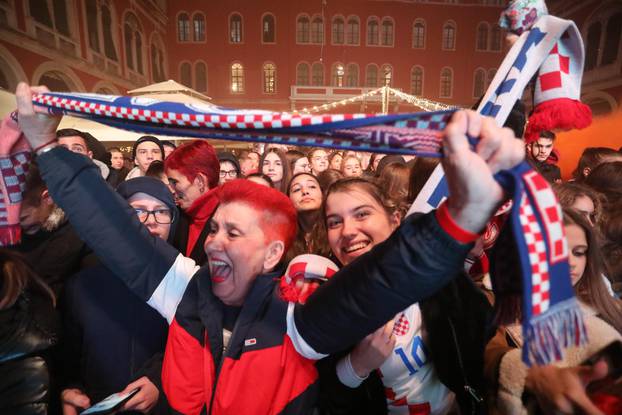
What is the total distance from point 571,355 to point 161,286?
5.54 ft

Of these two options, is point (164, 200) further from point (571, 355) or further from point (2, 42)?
point (2, 42)

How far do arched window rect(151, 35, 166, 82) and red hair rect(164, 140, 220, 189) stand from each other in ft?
74.2

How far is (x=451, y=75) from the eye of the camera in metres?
26.9

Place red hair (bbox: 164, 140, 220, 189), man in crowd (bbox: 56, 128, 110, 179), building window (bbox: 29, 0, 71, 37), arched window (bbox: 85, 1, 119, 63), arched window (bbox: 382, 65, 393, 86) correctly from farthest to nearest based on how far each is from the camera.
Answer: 1. arched window (bbox: 382, 65, 393, 86)
2. arched window (bbox: 85, 1, 119, 63)
3. building window (bbox: 29, 0, 71, 37)
4. man in crowd (bbox: 56, 128, 110, 179)
5. red hair (bbox: 164, 140, 220, 189)

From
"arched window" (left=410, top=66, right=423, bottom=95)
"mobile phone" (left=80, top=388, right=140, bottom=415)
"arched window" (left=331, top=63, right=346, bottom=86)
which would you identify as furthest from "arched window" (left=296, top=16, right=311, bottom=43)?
"mobile phone" (left=80, top=388, right=140, bottom=415)

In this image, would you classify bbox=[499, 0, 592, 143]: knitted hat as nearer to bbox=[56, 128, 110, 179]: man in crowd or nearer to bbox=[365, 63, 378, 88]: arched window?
bbox=[56, 128, 110, 179]: man in crowd

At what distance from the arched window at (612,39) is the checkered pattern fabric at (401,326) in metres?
20.6

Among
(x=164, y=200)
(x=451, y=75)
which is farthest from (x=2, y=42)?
(x=451, y=75)

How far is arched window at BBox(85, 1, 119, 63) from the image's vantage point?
15133mm

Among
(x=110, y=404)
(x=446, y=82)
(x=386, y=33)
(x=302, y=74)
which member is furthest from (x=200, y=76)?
(x=110, y=404)

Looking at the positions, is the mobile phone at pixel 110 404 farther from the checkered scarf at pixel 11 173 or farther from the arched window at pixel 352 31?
the arched window at pixel 352 31

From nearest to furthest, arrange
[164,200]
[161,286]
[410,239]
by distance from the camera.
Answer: [410,239] → [161,286] → [164,200]

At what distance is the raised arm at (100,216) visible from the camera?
4.46 feet

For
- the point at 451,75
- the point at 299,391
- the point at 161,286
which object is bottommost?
the point at 299,391
